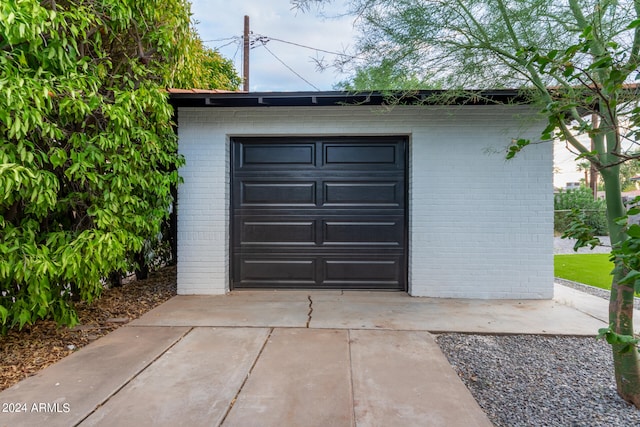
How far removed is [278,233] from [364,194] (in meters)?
1.43

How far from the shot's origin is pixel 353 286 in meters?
5.08

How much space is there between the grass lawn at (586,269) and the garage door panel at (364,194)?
4052 mm

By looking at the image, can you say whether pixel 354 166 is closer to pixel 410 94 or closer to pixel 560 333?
pixel 410 94

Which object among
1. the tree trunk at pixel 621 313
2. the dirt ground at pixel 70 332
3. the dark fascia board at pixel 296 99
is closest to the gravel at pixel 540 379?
the tree trunk at pixel 621 313

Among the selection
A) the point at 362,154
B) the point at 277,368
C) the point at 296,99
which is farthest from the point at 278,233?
the point at 277,368

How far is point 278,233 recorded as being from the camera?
201 inches

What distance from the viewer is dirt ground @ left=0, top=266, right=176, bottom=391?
9.10 feet

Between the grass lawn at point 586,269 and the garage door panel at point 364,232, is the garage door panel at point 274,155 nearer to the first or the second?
the garage door panel at point 364,232

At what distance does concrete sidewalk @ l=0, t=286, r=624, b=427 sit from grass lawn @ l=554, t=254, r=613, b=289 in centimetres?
244

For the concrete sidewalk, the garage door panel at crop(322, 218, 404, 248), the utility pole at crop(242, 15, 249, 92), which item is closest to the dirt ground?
the concrete sidewalk

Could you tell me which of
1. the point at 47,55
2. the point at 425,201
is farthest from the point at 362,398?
the point at 47,55

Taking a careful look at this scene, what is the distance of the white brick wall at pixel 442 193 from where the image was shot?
4688mm

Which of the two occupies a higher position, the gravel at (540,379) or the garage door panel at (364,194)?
the garage door panel at (364,194)

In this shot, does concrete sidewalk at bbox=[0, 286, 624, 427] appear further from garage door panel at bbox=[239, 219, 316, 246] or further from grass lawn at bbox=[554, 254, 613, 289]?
grass lawn at bbox=[554, 254, 613, 289]
